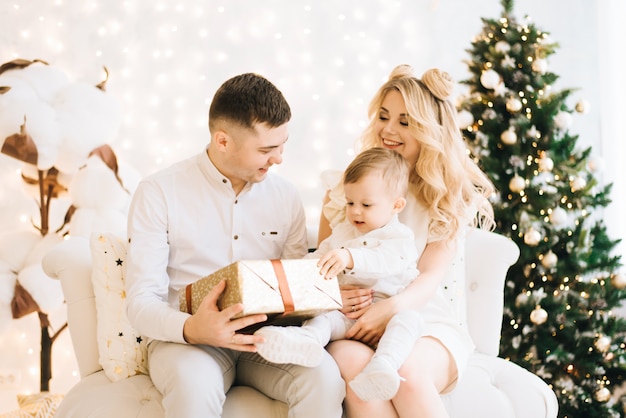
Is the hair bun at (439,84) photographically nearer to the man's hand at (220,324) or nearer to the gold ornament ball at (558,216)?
the gold ornament ball at (558,216)

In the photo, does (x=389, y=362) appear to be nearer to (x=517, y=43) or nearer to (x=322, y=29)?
(x=517, y=43)

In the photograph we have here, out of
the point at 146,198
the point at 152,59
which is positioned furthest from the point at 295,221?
the point at 152,59

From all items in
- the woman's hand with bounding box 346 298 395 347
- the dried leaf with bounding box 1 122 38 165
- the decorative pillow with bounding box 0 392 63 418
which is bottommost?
the decorative pillow with bounding box 0 392 63 418

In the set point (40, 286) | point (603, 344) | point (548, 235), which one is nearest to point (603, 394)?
point (603, 344)

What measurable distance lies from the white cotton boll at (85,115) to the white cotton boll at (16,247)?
55 cm

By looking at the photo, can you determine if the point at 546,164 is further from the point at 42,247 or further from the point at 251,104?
the point at 42,247

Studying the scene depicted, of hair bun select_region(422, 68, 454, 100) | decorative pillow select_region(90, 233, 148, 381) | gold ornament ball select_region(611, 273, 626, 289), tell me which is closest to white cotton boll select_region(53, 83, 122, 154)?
decorative pillow select_region(90, 233, 148, 381)

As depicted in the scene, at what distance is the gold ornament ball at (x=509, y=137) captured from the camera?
300cm

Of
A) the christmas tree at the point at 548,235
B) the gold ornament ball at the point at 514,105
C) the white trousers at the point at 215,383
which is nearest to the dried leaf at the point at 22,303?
the white trousers at the point at 215,383

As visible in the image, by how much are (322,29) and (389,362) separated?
2.51 metres

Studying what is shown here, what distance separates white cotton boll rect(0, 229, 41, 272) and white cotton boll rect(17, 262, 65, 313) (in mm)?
96

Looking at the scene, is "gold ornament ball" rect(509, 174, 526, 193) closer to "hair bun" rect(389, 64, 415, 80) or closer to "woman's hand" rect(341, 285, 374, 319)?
"hair bun" rect(389, 64, 415, 80)

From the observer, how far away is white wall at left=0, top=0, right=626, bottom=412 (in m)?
3.39

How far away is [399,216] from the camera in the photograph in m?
2.28
